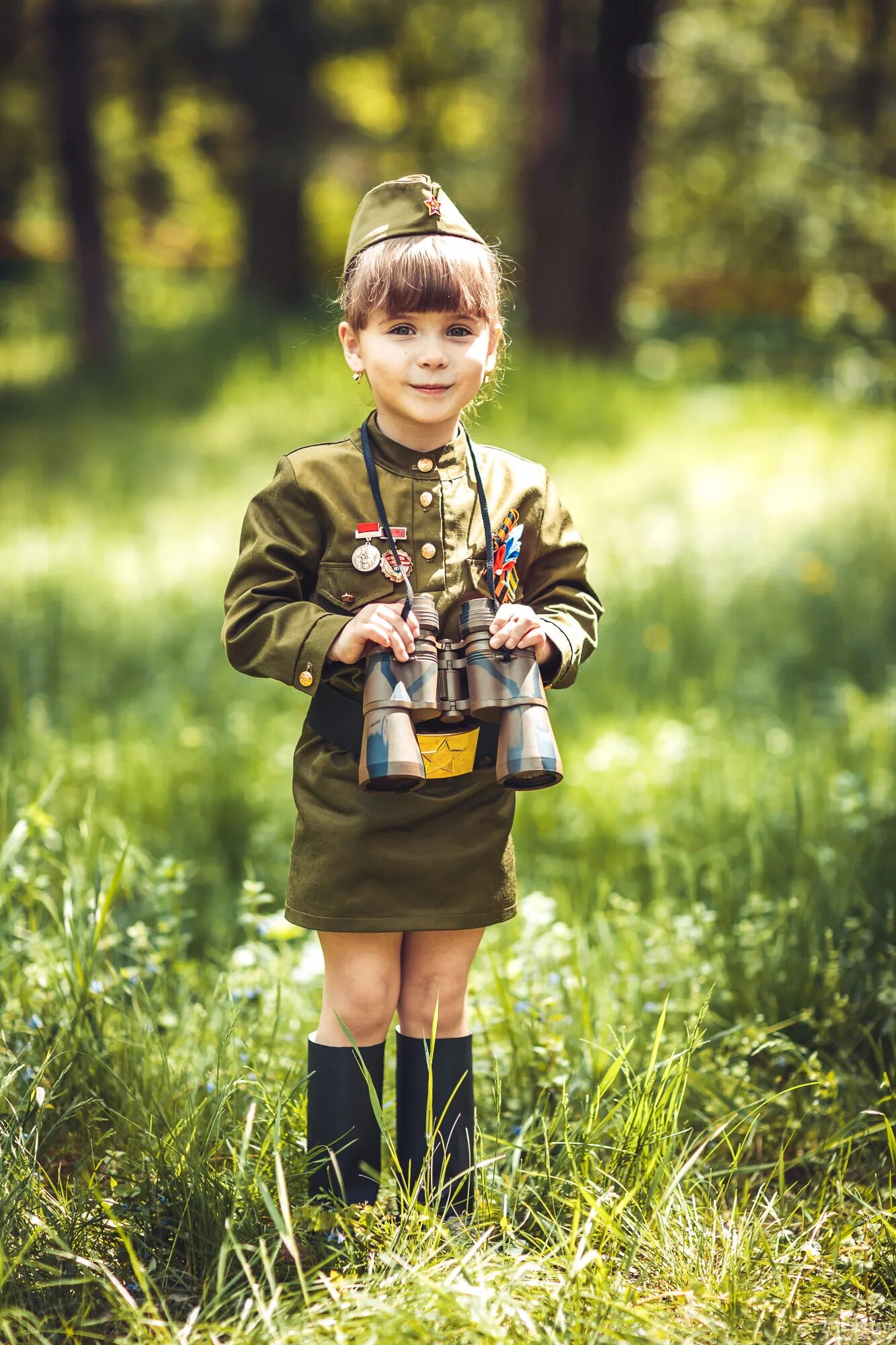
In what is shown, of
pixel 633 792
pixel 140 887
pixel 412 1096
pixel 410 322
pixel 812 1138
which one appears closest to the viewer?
pixel 410 322

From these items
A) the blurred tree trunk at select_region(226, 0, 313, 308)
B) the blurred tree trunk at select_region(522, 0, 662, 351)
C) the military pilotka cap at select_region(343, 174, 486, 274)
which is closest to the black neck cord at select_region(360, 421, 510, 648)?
the military pilotka cap at select_region(343, 174, 486, 274)

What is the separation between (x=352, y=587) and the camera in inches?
86.2

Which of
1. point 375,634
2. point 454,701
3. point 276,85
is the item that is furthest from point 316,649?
point 276,85

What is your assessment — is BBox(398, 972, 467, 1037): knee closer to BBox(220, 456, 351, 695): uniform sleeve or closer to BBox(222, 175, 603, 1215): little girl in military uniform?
BBox(222, 175, 603, 1215): little girl in military uniform

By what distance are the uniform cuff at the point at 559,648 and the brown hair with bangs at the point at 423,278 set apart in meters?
0.56

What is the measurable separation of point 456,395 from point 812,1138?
5.59 feet

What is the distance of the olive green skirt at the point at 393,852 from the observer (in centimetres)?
217

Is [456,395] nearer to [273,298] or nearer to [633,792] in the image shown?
[633,792]

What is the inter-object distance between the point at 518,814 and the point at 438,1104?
1.68 m

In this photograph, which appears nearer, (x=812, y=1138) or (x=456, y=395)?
(x=456, y=395)

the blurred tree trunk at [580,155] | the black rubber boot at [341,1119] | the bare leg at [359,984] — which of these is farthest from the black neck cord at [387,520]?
the blurred tree trunk at [580,155]

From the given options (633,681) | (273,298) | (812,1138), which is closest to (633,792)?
(633,681)

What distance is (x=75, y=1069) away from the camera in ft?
8.16

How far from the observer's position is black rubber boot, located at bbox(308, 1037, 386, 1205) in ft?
7.43
